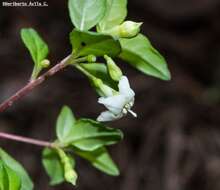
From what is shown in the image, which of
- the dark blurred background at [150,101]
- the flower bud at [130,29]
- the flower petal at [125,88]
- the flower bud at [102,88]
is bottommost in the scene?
the dark blurred background at [150,101]

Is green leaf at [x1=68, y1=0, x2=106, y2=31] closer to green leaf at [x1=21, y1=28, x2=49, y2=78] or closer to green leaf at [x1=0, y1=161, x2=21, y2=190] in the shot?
green leaf at [x1=21, y1=28, x2=49, y2=78]

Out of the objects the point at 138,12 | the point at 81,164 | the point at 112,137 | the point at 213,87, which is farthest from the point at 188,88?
the point at 112,137

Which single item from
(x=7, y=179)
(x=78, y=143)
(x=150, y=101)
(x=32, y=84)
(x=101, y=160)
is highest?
(x=32, y=84)

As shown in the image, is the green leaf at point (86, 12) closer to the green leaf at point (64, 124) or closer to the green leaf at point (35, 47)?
the green leaf at point (35, 47)

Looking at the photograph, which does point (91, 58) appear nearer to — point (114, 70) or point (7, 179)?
point (114, 70)

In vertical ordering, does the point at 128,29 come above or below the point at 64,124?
above

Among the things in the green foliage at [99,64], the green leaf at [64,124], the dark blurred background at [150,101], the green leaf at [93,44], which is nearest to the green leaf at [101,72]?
the green foliage at [99,64]

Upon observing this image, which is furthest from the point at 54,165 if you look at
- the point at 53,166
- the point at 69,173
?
the point at 69,173
